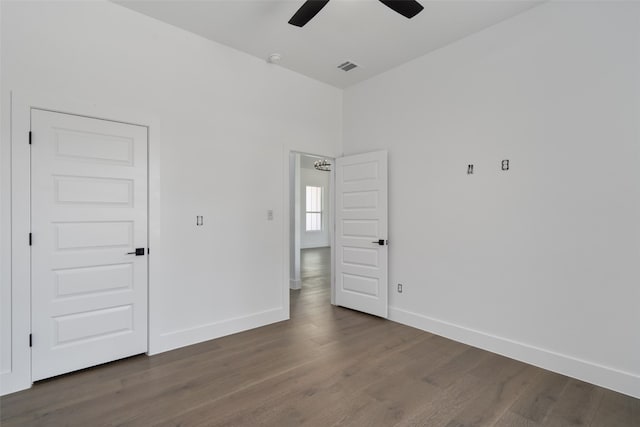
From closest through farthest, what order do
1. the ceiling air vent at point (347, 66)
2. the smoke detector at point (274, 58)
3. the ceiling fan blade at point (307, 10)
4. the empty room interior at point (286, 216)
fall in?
the ceiling fan blade at point (307, 10)
the empty room interior at point (286, 216)
the smoke detector at point (274, 58)
the ceiling air vent at point (347, 66)

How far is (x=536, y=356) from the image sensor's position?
9.69 feet

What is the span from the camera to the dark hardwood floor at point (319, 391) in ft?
7.11

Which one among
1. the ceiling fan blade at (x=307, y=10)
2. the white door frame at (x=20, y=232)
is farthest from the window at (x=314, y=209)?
the white door frame at (x=20, y=232)

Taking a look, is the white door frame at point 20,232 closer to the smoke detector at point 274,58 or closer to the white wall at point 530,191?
the smoke detector at point 274,58

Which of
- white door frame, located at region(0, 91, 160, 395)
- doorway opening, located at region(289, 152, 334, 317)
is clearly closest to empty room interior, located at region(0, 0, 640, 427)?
white door frame, located at region(0, 91, 160, 395)

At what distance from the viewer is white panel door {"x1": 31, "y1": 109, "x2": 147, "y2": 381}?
2627mm

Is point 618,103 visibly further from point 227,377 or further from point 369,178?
point 227,377

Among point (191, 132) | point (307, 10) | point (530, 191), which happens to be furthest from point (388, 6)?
point (191, 132)

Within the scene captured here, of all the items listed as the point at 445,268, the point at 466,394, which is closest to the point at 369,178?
the point at 445,268

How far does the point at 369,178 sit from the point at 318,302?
214 centimetres

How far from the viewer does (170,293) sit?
3.28 metres

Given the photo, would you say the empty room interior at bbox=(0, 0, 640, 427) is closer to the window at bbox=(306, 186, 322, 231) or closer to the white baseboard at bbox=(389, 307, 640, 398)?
the white baseboard at bbox=(389, 307, 640, 398)

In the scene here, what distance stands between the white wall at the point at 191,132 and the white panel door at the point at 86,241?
158mm

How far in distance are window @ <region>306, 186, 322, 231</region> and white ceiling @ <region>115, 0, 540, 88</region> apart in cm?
824
